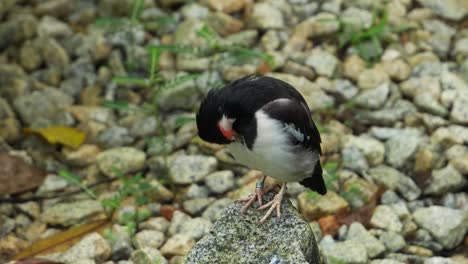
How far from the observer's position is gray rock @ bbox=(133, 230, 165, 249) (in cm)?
476

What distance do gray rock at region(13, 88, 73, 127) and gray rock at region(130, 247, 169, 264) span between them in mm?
1563

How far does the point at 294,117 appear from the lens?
3582 mm

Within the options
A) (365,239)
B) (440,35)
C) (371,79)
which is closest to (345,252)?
(365,239)

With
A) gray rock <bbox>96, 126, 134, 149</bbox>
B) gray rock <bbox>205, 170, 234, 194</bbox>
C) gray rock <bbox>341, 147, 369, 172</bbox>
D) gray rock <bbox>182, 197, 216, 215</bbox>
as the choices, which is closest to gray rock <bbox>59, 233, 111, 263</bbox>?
gray rock <bbox>182, 197, 216, 215</bbox>

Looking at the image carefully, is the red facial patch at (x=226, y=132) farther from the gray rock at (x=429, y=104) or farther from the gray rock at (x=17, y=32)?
the gray rock at (x=17, y=32)

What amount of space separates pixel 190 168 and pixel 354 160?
1086 mm

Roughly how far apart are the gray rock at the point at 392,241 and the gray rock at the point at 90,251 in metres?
1.63

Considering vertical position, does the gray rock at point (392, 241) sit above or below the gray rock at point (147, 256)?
below

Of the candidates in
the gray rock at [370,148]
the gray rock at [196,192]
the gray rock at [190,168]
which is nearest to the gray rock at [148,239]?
the gray rock at [196,192]

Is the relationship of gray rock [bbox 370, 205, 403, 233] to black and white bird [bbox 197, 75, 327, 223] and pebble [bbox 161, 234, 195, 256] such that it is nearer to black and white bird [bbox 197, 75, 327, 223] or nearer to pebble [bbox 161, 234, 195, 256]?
pebble [bbox 161, 234, 195, 256]

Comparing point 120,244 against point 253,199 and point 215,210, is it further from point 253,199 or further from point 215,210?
point 253,199

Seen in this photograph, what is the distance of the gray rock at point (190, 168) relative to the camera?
206 inches

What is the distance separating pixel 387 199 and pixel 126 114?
6.60 ft

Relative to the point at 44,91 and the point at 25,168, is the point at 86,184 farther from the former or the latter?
the point at 44,91
